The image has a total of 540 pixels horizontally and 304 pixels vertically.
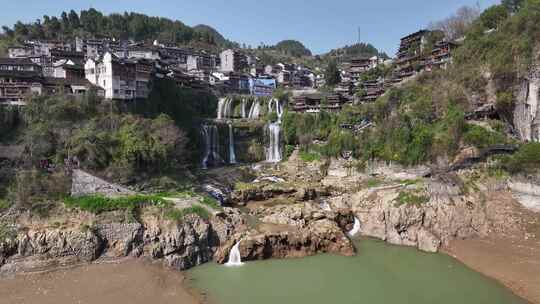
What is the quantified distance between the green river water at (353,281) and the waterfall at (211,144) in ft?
89.9

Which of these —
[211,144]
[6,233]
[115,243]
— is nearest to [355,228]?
[115,243]

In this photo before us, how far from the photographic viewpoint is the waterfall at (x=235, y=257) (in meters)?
23.1

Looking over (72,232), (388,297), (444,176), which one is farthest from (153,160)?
(444,176)

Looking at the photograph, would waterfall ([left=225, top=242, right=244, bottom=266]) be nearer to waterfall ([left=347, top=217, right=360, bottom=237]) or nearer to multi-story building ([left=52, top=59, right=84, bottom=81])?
waterfall ([left=347, top=217, right=360, bottom=237])

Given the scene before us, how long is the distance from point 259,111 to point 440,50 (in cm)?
2907

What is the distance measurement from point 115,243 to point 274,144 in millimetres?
31930

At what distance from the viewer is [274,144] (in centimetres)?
5266

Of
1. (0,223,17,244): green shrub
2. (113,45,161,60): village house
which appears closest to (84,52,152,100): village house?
(113,45,161,60): village house

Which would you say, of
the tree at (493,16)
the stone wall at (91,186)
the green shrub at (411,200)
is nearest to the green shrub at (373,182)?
the green shrub at (411,200)

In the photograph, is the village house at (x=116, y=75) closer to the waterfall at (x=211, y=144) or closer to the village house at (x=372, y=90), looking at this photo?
the waterfall at (x=211, y=144)

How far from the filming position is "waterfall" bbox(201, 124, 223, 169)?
162 ft

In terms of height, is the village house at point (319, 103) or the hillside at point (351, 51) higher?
the hillside at point (351, 51)

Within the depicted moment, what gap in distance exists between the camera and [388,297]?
19.2 meters

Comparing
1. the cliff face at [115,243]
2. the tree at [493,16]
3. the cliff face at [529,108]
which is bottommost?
the cliff face at [115,243]
